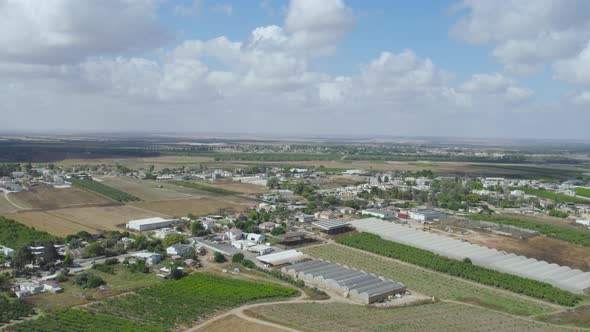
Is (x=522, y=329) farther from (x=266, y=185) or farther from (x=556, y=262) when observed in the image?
(x=266, y=185)

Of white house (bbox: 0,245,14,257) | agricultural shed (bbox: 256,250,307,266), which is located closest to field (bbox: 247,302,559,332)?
agricultural shed (bbox: 256,250,307,266)

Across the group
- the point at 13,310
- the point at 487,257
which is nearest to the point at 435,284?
the point at 487,257

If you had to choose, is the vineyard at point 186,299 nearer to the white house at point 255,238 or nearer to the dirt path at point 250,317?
the dirt path at point 250,317

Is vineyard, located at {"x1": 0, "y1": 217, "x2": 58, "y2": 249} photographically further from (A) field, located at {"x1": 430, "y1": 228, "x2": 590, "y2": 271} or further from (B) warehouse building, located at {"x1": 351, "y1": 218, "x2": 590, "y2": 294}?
(A) field, located at {"x1": 430, "y1": 228, "x2": 590, "y2": 271}

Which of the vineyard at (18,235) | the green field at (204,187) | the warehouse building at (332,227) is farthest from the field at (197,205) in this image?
the vineyard at (18,235)

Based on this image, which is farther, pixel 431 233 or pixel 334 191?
pixel 334 191

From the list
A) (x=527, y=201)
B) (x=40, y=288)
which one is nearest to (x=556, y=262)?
(x=527, y=201)
